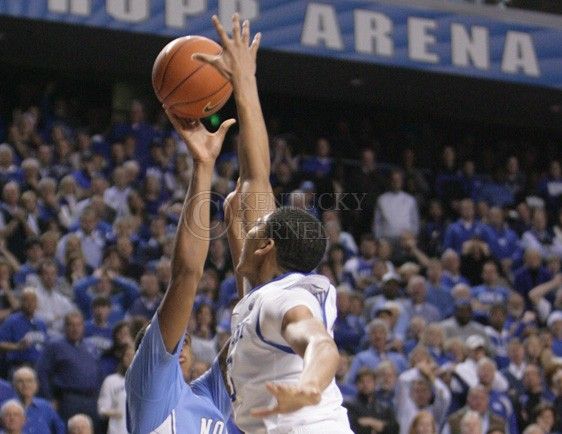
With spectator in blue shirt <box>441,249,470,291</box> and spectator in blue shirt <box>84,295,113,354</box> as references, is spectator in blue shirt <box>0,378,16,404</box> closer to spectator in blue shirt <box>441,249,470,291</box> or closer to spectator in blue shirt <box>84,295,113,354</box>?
spectator in blue shirt <box>84,295,113,354</box>

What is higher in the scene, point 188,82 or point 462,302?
point 188,82

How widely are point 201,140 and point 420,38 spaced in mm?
10355

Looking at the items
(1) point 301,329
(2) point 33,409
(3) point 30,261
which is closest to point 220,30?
(1) point 301,329

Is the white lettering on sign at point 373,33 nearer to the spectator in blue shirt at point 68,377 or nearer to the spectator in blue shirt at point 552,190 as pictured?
the spectator in blue shirt at point 552,190

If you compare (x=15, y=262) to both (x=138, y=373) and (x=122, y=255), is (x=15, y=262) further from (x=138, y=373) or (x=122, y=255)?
(x=138, y=373)

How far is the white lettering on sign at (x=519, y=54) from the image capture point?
14.4 m

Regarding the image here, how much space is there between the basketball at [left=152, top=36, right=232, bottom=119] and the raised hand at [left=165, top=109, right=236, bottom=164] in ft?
0.87

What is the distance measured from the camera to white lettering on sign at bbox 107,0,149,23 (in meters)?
12.7

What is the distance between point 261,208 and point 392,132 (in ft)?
39.9

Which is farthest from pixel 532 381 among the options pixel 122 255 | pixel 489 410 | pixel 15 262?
pixel 15 262

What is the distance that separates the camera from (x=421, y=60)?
46.3 feet

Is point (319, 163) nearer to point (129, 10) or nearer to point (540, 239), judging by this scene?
point (540, 239)

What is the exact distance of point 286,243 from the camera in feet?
12.2

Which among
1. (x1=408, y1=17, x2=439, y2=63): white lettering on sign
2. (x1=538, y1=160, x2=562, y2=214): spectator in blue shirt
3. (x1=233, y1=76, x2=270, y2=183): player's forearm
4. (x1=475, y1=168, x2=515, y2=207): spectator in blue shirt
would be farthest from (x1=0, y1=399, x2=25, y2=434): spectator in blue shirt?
(x1=538, y1=160, x2=562, y2=214): spectator in blue shirt
